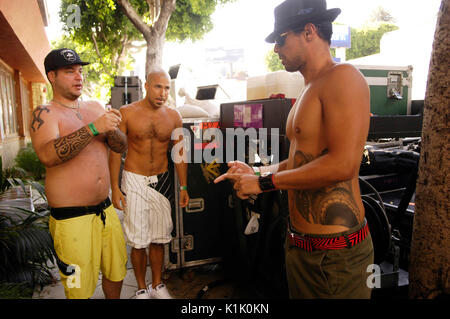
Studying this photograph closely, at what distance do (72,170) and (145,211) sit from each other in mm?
1136

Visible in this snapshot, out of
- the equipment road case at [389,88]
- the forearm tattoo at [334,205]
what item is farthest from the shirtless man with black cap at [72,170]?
the equipment road case at [389,88]

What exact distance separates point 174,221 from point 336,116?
2743 mm

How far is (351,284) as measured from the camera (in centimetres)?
156

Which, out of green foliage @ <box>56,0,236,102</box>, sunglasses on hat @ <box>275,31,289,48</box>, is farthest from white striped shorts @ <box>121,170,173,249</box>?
green foliage @ <box>56,0,236,102</box>

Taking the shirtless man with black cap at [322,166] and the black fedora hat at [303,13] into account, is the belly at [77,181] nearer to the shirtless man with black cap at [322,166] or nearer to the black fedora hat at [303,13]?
the shirtless man with black cap at [322,166]

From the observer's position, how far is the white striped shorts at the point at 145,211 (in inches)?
132

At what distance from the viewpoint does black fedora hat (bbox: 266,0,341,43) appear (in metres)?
1.57

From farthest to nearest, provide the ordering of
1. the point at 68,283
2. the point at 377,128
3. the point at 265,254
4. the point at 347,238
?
the point at 377,128 → the point at 265,254 → the point at 68,283 → the point at 347,238

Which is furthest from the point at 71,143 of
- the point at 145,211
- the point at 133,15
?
the point at 133,15

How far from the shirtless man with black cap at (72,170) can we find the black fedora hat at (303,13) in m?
1.30

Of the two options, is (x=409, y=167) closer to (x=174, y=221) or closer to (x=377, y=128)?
(x=377, y=128)

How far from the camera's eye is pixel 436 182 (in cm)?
173
